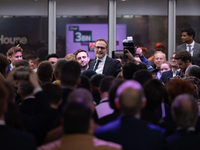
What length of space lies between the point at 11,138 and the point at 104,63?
4.93m

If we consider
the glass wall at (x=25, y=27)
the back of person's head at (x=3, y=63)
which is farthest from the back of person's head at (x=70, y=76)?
the glass wall at (x=25, y=27)

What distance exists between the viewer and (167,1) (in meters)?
12.3

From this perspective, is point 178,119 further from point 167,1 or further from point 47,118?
point 167,1

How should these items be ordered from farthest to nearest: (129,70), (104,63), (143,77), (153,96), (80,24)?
(80,24)
(104,63)
(129,70)
(143,77)
(153,96)

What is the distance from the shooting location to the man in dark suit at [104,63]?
777 centimetres

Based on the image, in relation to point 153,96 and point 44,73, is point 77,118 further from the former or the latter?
point 44,73

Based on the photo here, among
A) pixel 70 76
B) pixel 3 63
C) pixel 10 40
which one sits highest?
pixel 10 40

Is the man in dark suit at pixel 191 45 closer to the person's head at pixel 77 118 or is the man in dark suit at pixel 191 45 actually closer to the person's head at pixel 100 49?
the person's head at pixel 100 49

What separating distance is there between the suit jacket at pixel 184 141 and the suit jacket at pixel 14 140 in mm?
1094

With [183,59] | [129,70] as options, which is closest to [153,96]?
[129,70]

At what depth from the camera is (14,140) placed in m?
3.08

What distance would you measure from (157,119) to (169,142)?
0.51 m

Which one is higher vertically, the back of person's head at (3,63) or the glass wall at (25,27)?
the glass wall at (25,27)

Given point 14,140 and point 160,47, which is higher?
point 160,47
